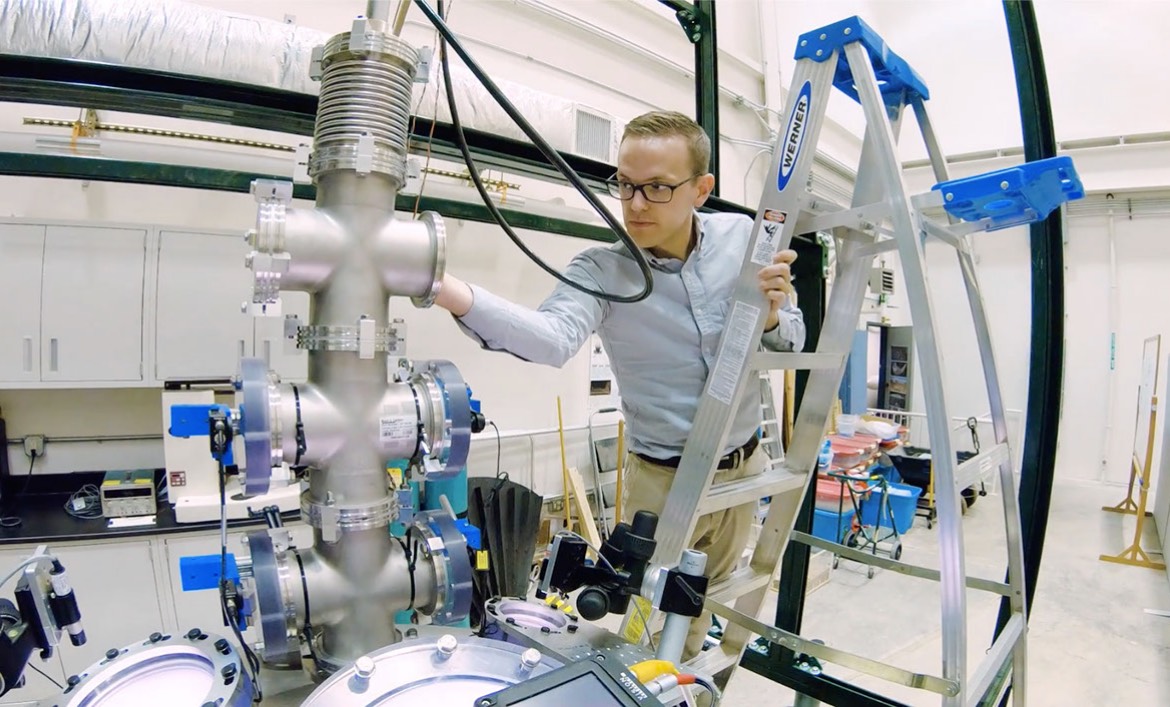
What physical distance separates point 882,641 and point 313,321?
2956 mm

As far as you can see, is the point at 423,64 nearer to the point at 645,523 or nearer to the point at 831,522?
the point at 645,523

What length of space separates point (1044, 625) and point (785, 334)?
117 inches

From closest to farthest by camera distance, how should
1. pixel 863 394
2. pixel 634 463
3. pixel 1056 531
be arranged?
pixel 634 463
pixel 1056 531
pixel 863 394

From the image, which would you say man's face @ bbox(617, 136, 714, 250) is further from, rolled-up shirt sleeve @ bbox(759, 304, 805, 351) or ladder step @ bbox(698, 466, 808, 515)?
ladder step @ bbox(698, 466, 808, 515)

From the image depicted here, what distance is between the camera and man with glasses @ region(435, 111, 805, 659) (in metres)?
0.97

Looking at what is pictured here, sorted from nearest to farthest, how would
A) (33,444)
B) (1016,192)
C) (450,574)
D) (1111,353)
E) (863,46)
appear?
(450,574)
(1016,192)
(863,46)
(33,444)
(1111,353)

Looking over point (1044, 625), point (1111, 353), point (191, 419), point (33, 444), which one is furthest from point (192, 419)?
point (1111, 353)

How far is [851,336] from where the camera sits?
1.08 m

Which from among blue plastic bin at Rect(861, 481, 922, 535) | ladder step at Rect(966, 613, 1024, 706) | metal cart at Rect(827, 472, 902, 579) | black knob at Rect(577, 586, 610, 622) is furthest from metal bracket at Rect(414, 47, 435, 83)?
blue plastic bin at Rect(861, 481, 922, 535)

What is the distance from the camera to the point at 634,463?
4.34ft

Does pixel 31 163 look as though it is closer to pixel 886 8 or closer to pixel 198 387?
pixel 198 387

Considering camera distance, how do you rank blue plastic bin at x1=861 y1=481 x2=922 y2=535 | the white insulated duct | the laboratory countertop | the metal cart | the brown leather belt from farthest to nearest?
blue plastic bin at x1=861 y1=481 x2=922 y2=535 < the metal cart < the laboratory countertop < the white insulated duct < the brown leather belt

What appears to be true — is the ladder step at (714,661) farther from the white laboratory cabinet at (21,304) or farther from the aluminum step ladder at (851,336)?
the white laboratory cabinet at (21,304)

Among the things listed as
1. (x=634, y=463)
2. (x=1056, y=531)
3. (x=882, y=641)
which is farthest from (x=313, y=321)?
(x=1056, y=531)
